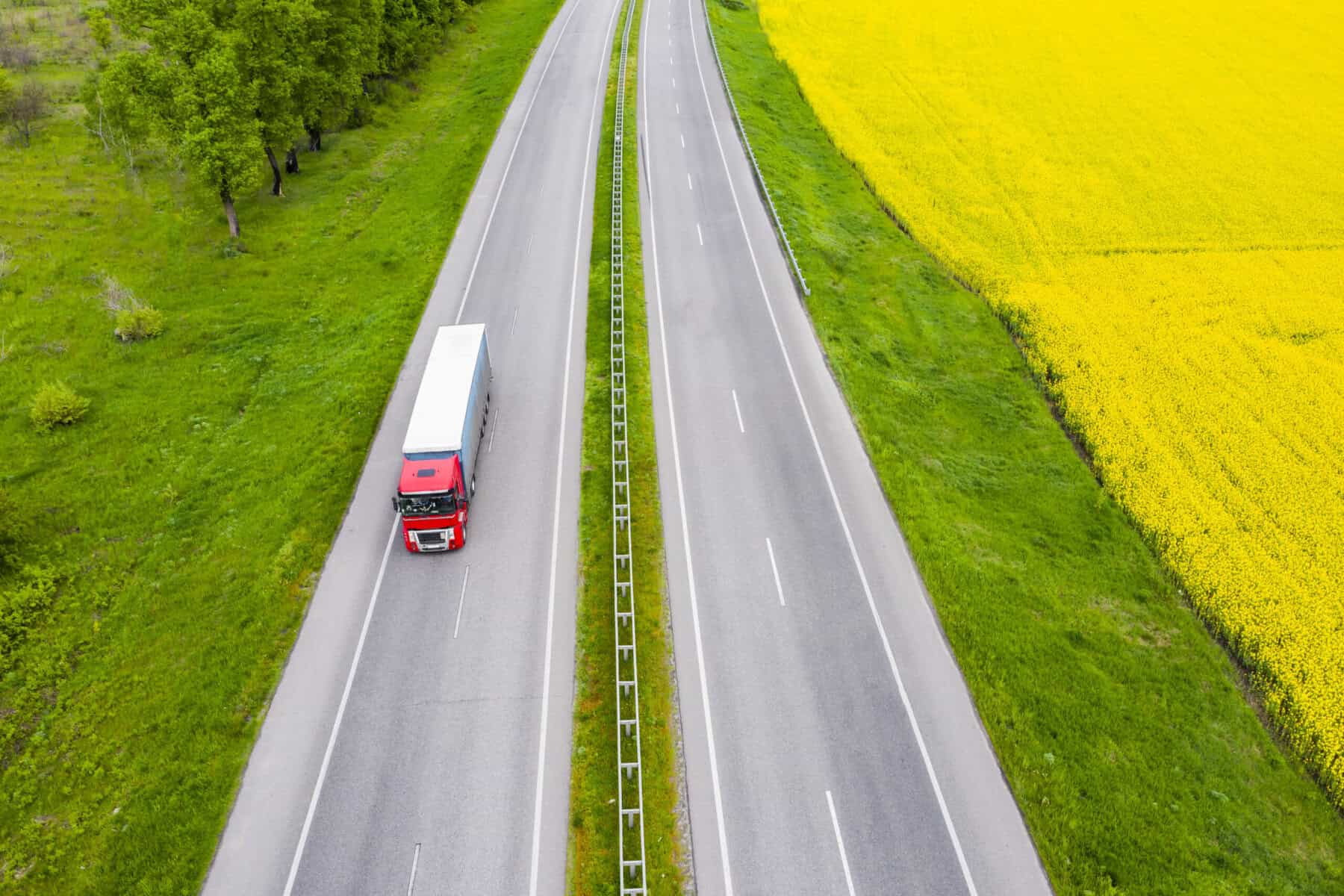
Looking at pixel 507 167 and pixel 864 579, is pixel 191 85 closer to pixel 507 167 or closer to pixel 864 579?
pixel 507 167

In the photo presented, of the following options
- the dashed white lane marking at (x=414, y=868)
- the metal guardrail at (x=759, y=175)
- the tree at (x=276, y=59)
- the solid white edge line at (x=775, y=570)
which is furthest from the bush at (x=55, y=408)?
the metal guardrail at (x=759, y=175)

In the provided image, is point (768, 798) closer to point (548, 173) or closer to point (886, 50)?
point (548, 173)

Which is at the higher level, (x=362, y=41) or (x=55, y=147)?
(x=362, y=41)

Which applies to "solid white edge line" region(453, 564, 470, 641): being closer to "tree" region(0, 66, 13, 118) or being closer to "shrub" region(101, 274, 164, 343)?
"shrub" region(101, 274, 164, 343)

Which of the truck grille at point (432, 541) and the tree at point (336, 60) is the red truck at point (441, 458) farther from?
the tree at point (336, 60)

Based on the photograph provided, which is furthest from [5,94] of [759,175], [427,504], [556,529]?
[556,529]

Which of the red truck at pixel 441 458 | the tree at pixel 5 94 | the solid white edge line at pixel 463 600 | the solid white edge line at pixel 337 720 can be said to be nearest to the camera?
the solid white edge line at pixel 337 720

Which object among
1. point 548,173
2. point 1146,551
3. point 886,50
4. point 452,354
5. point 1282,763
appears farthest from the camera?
point 886,50

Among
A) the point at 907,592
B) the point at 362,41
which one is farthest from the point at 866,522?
the point at 362,41
